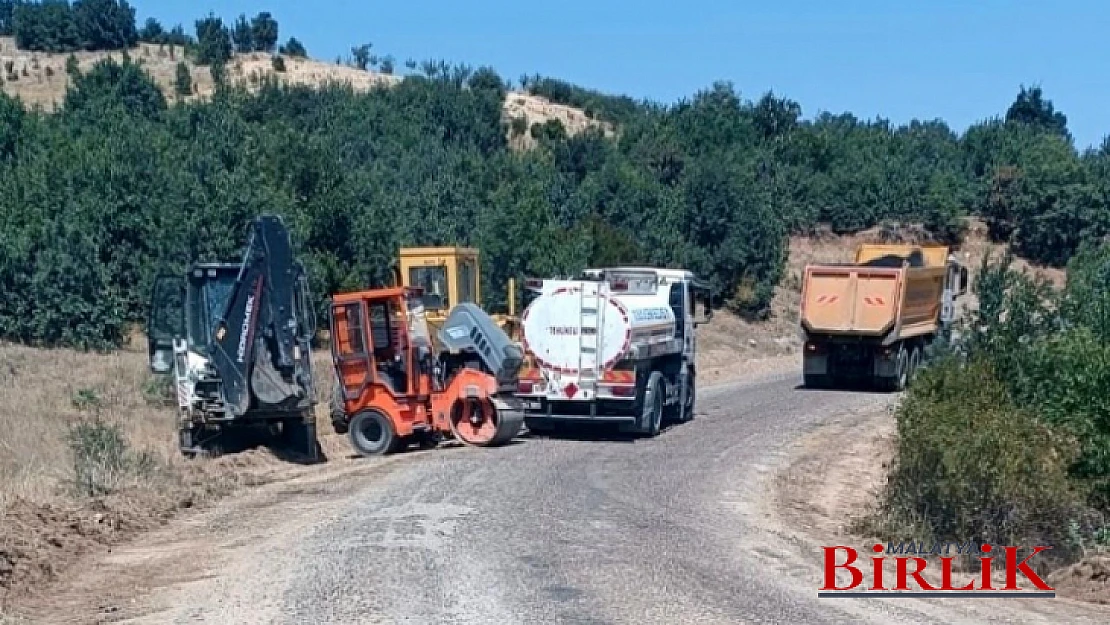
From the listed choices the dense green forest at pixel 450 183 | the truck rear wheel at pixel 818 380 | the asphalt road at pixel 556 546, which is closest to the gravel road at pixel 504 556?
the asphalt road at pixel 556 546

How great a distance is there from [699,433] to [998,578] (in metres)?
11.1

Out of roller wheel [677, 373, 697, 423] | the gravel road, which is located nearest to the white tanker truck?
roller wheel [677, 373, 697, 423]

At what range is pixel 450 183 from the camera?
159 feet

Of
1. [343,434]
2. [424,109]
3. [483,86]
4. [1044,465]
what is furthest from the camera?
[483,86]

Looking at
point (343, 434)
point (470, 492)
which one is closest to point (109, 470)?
point (470, 492)

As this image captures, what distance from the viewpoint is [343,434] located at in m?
23.4

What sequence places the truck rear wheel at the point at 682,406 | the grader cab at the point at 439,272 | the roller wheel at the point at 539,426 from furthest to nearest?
the grader cab at the point at 439,272 → the truck rear wheel at the point at 682,406 → the roller wheel at the point at 539,426

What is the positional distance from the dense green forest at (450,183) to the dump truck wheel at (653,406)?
45.4ft

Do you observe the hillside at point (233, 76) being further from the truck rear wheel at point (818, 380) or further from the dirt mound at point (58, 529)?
the dirt mound at point (58, 529)

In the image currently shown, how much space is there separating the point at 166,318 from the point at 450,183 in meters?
28.1

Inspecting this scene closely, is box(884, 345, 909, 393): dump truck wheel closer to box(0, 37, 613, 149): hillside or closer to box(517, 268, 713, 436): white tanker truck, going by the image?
box(517, 268, 713, 436): white tanker truck

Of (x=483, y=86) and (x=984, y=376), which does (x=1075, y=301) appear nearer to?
(x=984, y=376)

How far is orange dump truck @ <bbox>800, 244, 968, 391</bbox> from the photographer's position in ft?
108

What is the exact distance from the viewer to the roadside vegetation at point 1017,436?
15375 millimetres
